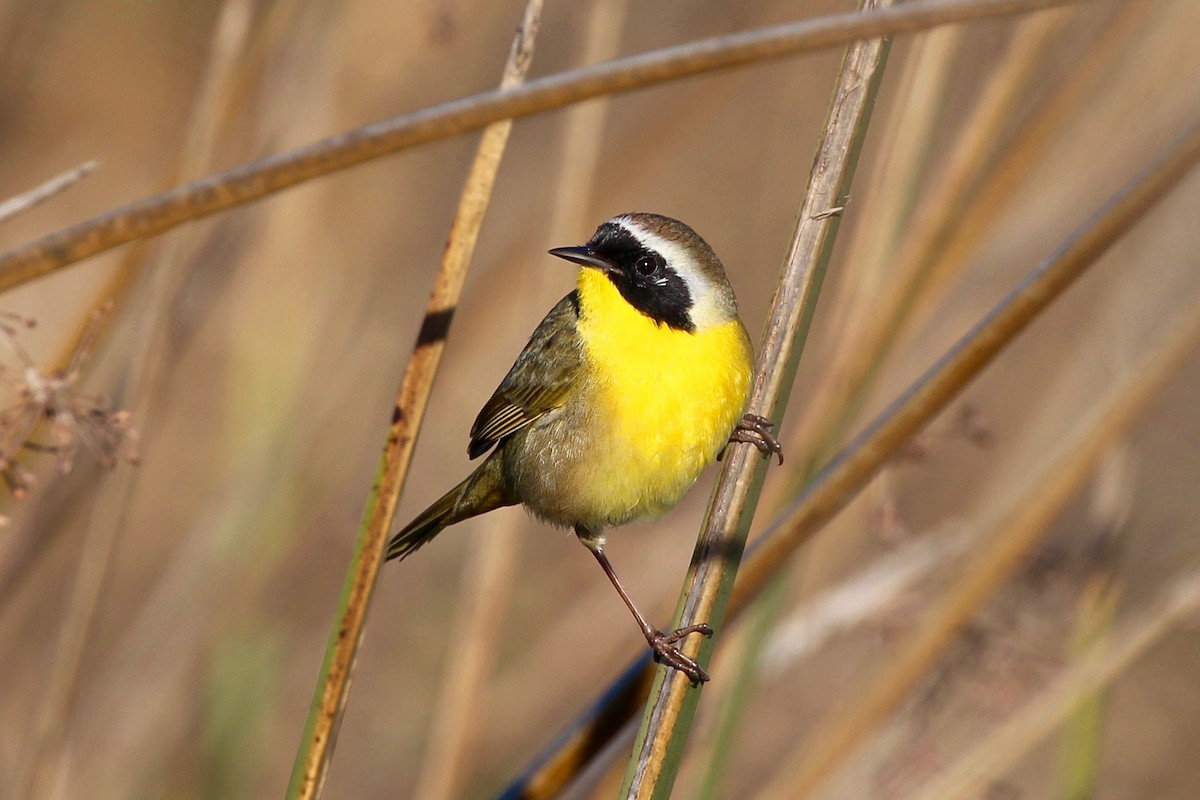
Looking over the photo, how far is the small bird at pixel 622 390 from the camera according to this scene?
2.57m

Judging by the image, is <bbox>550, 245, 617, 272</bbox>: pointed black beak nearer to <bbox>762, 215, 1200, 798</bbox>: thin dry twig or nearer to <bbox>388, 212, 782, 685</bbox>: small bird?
<bbox>388, 212, 782, 685</bbox>: small bird

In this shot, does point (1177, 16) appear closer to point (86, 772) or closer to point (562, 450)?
point (562, 450)

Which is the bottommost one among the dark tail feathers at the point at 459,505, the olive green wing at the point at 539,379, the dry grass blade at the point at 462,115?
the dry grass blade at the point at 462,115

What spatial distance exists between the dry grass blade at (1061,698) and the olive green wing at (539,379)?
1.22 metres

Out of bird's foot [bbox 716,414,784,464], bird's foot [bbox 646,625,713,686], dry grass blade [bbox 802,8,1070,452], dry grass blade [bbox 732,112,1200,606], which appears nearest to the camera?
dry grass blade [bbox 732,112,1200,606]

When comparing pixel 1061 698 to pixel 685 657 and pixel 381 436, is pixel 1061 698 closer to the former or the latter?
pixel 685 657

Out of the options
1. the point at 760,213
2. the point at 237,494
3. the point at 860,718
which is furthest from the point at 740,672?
the point at 760,213

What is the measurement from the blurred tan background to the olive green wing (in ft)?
0.31

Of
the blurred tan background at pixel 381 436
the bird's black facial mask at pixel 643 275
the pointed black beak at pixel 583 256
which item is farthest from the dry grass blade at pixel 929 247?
the pointed black beak at pixel 583 256

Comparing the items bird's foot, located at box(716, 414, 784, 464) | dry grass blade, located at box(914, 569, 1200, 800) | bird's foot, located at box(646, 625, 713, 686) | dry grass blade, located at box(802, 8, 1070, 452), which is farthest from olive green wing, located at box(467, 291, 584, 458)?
dry grass blade, located at box(914, 569, 1200, 800)

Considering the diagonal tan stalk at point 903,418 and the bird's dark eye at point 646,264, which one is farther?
the bird's dark eye at point 646,264

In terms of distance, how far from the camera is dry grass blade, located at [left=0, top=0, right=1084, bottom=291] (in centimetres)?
118

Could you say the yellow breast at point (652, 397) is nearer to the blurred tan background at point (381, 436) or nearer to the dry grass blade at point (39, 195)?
the blurred tan background at point (381, 436)

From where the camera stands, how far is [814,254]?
1.88 metres
